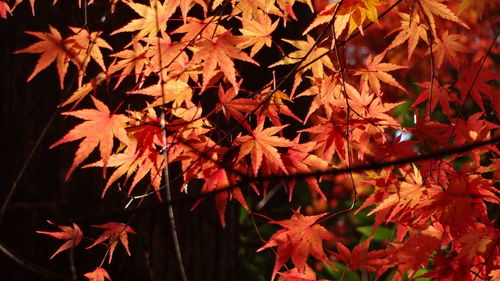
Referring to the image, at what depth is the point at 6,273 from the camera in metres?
1.55

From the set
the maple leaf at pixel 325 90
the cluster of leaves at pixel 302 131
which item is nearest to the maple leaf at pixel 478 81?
the cluster of leaves at pixel 302 131

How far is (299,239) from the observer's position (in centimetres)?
102

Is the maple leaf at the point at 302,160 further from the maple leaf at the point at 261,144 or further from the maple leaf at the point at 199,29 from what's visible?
the maple leaf at the point at 199,29

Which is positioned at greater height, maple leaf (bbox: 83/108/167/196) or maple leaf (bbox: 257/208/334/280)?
maple leaf (bbox: 83/108/167/196)

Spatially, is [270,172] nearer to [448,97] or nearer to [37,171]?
[448,97]

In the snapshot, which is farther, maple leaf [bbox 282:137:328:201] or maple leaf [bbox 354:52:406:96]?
maple leaf [bbox 354:52:406:96]

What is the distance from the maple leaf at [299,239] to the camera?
3.27 ft

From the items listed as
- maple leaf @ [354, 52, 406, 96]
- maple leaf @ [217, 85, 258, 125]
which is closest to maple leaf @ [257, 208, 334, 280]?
maple leaf @ [217, 85, 258, 125]

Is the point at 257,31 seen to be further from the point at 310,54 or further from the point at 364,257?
the point at 364,257

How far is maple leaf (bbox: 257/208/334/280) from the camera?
996 mm

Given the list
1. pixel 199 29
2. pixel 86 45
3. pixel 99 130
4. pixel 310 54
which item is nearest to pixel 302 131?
pixel 310 54

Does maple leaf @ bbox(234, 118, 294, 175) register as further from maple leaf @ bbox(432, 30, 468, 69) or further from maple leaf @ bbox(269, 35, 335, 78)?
maple leaf @ bbox(432, 30, 468, 69)

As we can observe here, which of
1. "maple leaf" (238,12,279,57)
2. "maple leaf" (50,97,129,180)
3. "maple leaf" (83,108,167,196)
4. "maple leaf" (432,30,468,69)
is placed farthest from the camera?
"maple leaf" (432,30,468,69)

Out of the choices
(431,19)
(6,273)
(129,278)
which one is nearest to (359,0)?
(431,19)
